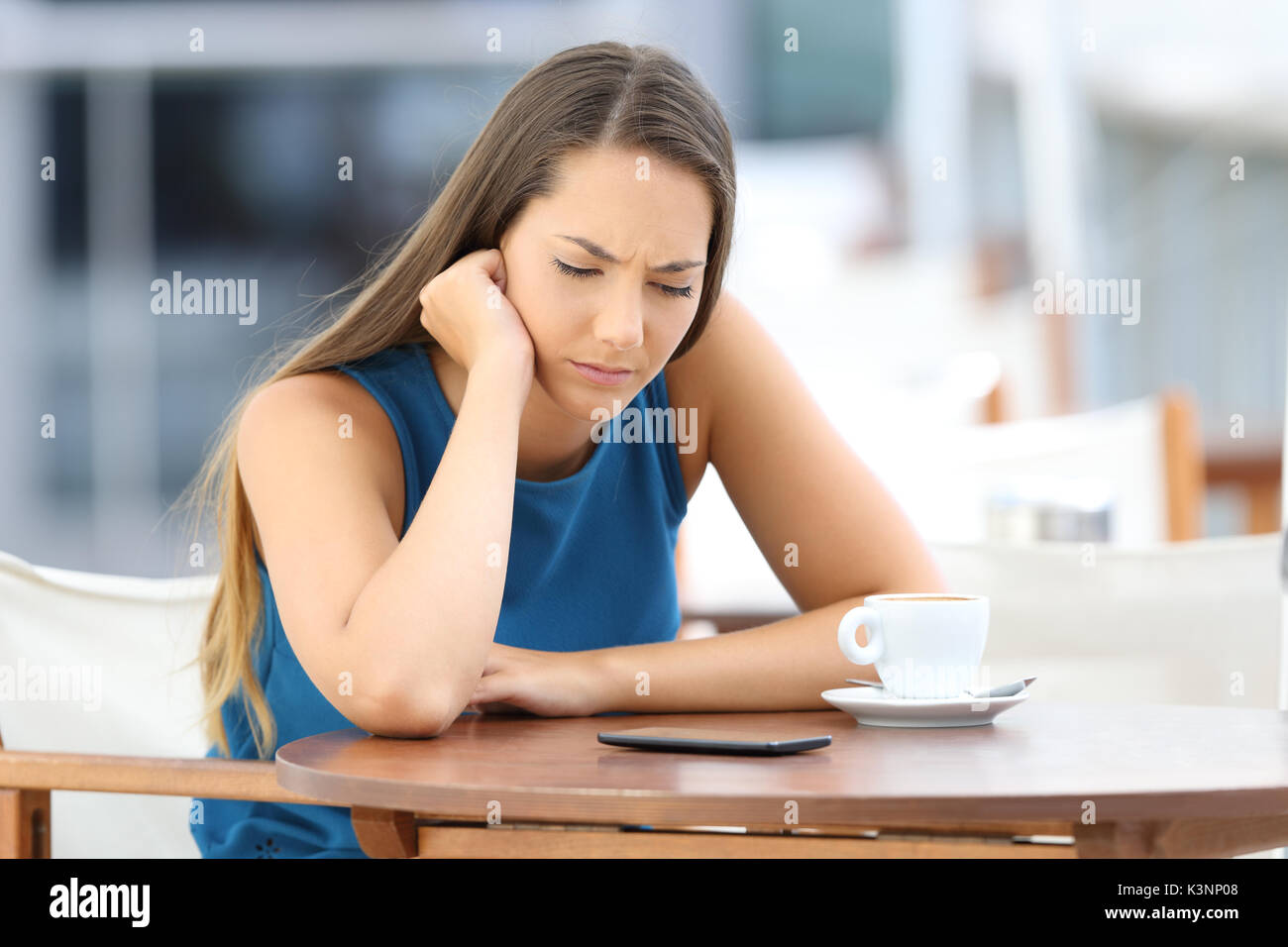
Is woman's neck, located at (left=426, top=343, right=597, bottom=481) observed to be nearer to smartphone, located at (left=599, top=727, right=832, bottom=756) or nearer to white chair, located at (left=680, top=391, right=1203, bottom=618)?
smartphone, located at (left=599, top=727, right=832, bottom=756)

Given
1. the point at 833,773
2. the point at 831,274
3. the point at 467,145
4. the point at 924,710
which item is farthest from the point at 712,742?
the point at 831,274

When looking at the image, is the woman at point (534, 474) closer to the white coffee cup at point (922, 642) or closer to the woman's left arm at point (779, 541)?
the woman's left arm at point (779, 541)

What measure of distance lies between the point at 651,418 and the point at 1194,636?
2.71 feet

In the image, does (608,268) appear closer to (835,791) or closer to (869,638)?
(869,638)

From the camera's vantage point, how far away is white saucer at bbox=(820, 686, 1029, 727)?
98 centimetres

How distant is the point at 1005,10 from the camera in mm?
6562

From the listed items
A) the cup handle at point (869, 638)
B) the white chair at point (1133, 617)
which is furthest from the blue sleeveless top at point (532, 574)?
the white chair at point (1133, 617)

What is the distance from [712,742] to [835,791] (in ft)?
0.53

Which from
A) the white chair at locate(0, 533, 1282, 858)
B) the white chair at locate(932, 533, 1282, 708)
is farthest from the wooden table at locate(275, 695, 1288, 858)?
the white chair at locate(932, 533, 1282, 708)

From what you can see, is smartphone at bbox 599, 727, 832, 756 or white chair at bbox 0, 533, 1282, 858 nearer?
smartphone at bbox 599, 727, 832, 756

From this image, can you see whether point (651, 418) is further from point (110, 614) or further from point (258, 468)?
point (110, 614)

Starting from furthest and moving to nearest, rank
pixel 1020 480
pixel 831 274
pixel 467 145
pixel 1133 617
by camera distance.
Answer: pixel 831 274, pixel 467 145, pixel 1020 480, pixel 1133 617

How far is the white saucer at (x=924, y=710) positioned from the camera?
3.21 feet

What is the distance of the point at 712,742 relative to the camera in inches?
33.2
